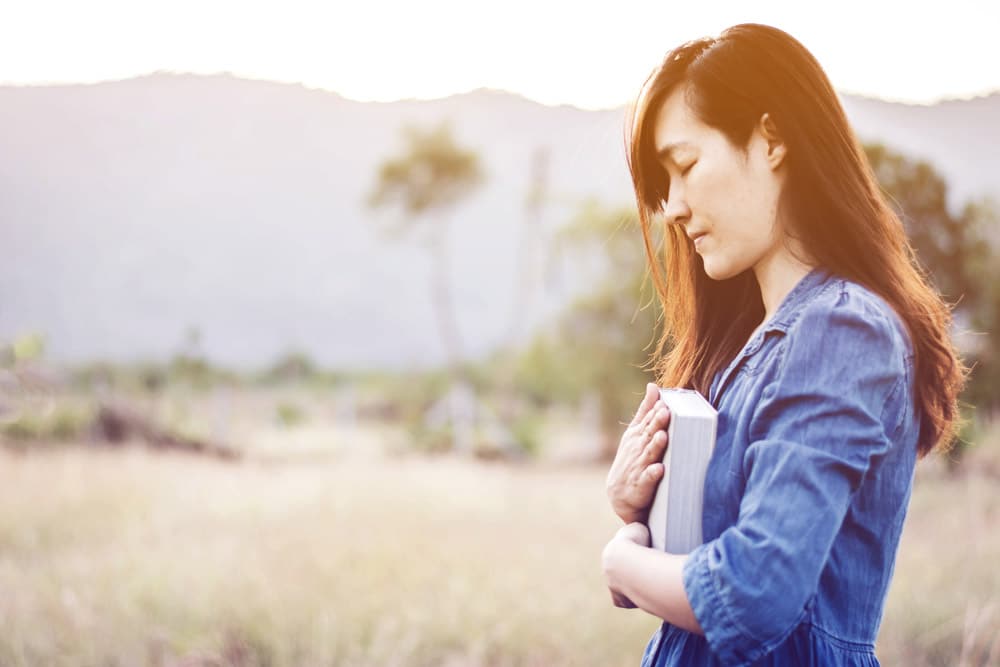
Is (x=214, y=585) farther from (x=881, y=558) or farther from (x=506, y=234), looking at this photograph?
(x=506, y=234)

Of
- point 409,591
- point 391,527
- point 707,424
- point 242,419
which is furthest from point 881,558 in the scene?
point 242,419

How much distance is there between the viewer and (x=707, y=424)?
0.88 m

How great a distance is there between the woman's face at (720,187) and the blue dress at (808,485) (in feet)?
0.26

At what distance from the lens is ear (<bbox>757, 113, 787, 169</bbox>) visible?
0.94 m

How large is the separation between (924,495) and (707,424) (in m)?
4.60

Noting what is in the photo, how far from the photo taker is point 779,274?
3.26 feet

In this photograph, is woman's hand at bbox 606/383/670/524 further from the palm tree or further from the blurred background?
the palm tree

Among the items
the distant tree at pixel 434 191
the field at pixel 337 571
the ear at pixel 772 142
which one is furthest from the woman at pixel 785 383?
the distant tree at pixel 434 191

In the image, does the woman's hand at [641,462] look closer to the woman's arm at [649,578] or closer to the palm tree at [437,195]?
the woman's arm at [649,578]

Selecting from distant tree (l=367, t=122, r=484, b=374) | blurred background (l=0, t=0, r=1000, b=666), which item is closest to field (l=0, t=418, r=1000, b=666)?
blurred background (l=0, t=0, r=1000, b=666)

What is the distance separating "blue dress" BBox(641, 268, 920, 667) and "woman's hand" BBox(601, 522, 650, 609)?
0.08 meters

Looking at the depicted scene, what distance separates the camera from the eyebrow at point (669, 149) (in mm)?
958

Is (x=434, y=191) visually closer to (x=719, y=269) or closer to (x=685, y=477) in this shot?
(x=719, y=269)

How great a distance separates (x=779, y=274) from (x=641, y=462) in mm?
270
